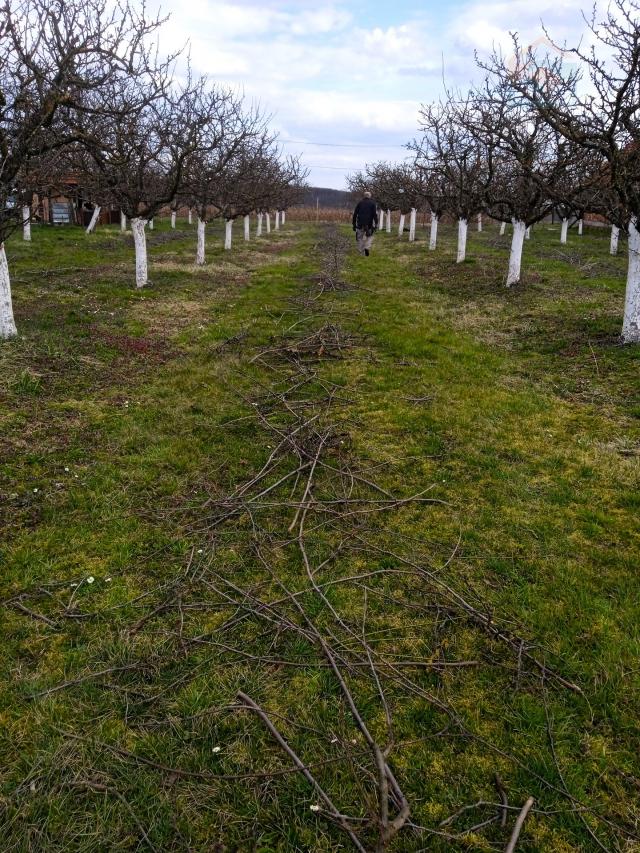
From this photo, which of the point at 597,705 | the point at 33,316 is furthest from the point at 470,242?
the point at 597,705

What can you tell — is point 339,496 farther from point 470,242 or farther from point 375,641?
point 470,242

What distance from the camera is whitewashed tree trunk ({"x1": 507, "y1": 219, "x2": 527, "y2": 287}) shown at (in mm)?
14812

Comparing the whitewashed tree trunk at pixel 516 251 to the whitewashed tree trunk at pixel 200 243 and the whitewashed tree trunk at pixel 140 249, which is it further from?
the whitewashed tree trunk at pixel 200 243

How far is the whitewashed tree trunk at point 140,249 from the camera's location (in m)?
14.5

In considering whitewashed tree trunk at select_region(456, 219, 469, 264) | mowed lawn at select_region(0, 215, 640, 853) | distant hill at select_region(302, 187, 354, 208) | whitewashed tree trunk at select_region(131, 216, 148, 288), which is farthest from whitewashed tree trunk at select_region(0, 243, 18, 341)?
distant hill at select_region(302, 187, 354, 208)

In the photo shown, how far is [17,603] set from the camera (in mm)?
3500

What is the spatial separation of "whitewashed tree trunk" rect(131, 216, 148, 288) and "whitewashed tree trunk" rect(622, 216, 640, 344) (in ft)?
39.6

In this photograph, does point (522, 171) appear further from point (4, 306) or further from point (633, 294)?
point (4, 306)

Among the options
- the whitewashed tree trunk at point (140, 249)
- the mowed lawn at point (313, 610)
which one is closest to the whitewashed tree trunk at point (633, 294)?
the mowed lawn at point (313, 610)

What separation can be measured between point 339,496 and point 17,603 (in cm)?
271

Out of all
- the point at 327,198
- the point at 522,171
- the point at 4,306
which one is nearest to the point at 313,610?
the point at 4,306

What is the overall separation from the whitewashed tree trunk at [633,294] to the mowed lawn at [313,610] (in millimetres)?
1399

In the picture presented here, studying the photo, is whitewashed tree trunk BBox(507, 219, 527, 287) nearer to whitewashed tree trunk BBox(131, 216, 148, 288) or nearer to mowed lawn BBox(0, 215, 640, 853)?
mowed lawn BBox(0, 215, 640, 853)

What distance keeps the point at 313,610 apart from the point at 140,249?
13791mm
